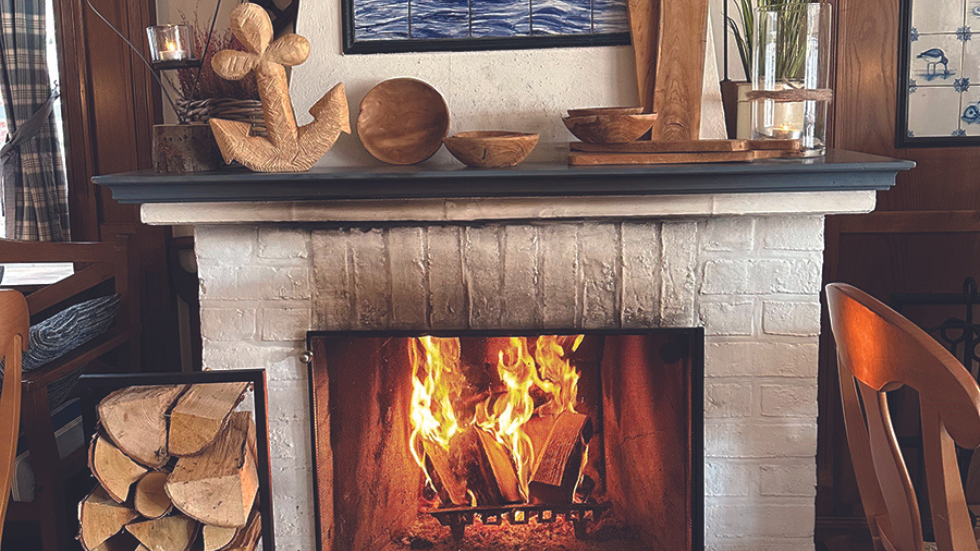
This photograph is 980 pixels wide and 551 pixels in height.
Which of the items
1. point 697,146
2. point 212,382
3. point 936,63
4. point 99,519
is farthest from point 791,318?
point 99,519

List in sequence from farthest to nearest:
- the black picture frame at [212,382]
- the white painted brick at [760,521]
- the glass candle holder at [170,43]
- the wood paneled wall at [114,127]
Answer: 1. the wood paneled wall at [114,127]
2. the white painted brick at [760,521]
3. the glass candle holder at [170,43]
4. the black picture frame at [212,382]

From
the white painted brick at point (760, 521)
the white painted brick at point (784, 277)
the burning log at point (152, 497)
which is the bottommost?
the white painted brick at point (760, 521)

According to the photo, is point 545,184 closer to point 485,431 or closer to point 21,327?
point 485,431

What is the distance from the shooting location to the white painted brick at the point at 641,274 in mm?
1783

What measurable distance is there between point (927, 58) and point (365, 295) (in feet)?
5.12

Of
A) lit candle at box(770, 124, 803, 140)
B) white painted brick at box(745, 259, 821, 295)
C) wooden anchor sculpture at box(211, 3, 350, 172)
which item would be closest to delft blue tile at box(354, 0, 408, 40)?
wooden anchor sculpture at box(211, 3, 350, 172)

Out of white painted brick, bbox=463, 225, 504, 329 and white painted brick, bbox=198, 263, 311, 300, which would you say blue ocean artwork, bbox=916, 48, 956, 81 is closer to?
white painted brick, bbox=463, 225, 504, 329

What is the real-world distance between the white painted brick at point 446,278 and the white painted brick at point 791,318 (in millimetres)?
641

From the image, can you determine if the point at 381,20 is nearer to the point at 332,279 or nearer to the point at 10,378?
the point at 332,279

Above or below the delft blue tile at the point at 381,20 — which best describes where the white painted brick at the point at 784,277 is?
below

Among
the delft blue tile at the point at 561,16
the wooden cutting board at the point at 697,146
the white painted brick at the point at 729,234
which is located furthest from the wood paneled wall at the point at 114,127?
the white painted brick at the point at 729,234

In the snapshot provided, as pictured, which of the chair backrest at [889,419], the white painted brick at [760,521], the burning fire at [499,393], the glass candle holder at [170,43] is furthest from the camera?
the burning fire at [499,393]

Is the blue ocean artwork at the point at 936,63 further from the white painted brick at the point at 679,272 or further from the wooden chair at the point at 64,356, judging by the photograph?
the wooden chair at the point at 64,356

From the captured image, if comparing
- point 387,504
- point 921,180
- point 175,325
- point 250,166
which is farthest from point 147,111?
point 921,180
